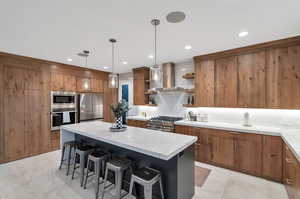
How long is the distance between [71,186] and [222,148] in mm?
3090

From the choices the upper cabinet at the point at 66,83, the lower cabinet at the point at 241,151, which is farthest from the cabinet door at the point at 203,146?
the upper cabinet at the point at 66,83

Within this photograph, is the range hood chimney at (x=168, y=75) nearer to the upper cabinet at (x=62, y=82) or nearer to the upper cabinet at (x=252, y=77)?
the upper cabinet at (x=252, y=77)

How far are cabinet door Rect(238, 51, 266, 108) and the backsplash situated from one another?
378 millimetres

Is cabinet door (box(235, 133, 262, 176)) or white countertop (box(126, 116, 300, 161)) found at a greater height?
white countertop (box(126, 116, 300, 161))

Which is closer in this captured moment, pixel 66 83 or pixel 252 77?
pixel 252 77

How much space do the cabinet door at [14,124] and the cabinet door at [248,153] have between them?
17.0 ft

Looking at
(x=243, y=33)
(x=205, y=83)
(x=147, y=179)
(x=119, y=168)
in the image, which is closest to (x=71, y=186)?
(x=119, y=168)

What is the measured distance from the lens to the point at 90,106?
4.80 metres

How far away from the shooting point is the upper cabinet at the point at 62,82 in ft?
13.6

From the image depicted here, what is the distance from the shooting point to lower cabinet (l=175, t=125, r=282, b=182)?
2527mm

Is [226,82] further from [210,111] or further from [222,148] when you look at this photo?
[222,148]

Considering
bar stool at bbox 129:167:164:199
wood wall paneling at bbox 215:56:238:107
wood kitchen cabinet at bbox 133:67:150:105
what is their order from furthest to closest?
wood kitchen cabinet at bbox 133:67:150:105 < wood wall paneling at bbox 215:56:238:107 < bar stool at bbox 129:167:164:199

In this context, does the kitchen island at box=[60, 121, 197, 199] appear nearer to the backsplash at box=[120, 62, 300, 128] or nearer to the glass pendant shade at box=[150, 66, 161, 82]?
the glass pendant shade at box=[150, 66, 161, 82]

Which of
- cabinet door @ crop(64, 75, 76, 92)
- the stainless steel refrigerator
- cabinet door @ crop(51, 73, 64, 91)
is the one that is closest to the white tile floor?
the stainless steel refrigerator
